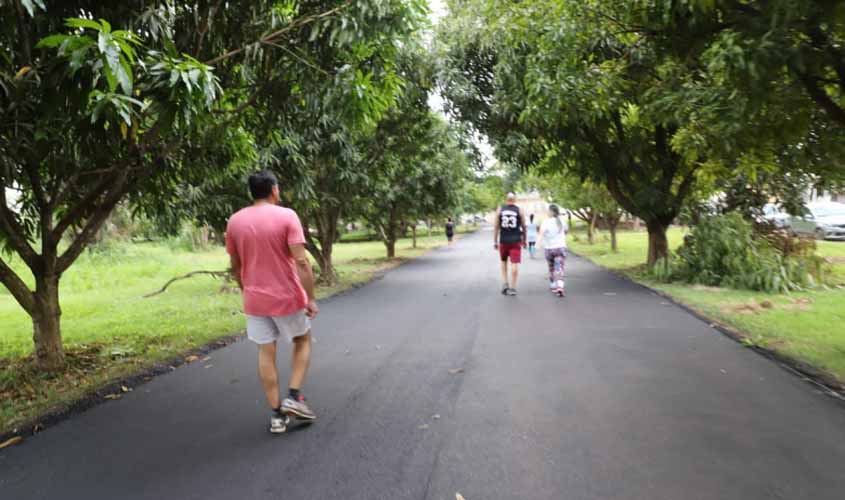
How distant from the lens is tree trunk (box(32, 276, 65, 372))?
20.5 ft

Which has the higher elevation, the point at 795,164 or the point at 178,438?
the point at 795,164

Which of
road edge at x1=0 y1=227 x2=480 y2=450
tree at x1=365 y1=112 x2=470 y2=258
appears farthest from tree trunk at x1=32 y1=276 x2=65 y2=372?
tree at x1=365 y1=112 x2=470 y2=258

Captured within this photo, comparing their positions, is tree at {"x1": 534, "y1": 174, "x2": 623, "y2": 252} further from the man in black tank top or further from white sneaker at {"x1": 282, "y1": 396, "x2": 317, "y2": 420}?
white sneaker at {"x1": 282, "y1": 396, "x2": 317, "y2": 420}

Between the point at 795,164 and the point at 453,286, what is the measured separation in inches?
280

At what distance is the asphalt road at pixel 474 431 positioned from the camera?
10.7 ft

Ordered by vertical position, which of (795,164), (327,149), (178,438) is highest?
(327,149)

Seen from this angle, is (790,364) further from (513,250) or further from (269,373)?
(513,250)

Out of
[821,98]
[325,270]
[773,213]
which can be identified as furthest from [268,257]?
[773,213]

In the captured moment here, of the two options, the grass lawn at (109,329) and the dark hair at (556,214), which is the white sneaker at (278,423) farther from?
the dark hair at (556,214)

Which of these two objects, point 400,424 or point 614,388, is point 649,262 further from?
point 400,424

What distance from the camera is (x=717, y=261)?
492 inches

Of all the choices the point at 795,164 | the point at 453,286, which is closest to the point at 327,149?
the point at 453,286

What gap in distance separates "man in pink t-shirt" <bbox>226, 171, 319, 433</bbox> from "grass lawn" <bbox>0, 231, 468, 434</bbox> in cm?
211

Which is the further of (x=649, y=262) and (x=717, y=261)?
(x=649, y=262)
